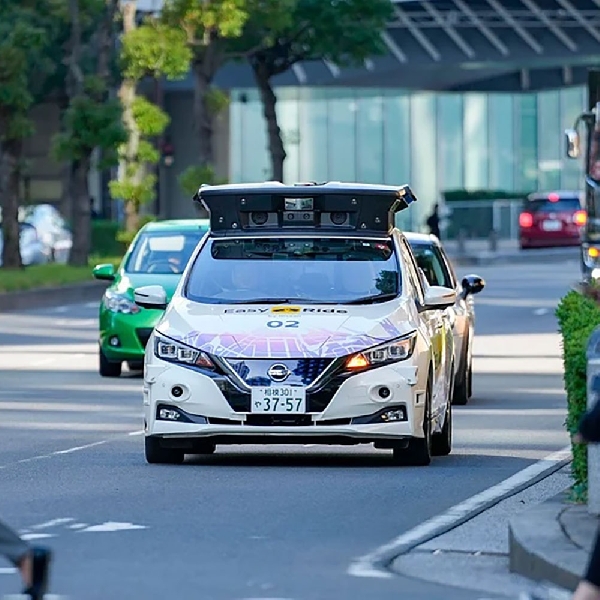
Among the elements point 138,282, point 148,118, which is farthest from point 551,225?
point 138,282

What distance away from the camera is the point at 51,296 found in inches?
1532

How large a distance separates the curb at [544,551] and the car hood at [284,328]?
11.0 ft

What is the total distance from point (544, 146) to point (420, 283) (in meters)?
68.1

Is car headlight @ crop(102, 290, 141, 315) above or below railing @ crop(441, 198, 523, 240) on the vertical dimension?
above

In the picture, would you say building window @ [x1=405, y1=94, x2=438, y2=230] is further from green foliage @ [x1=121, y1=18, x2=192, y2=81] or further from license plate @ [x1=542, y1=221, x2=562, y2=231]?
green foliage @ [x1=121, y1=18, x2=192, y2=81]

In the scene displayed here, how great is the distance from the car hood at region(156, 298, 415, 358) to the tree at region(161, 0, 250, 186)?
115 ft

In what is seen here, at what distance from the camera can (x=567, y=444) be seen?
52.2 ft

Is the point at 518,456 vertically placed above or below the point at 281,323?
below

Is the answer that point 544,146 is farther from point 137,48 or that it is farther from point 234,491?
point 234,491

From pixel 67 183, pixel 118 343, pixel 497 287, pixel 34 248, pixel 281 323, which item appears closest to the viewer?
pixel 281 323

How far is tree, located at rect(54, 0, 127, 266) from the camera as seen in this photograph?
145 feet

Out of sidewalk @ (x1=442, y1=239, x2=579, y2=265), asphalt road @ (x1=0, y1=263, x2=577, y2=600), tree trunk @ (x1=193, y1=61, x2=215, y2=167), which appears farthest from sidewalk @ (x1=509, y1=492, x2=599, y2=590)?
sidewalk @ (x1=442, y1=239, x2=579, y2=265)

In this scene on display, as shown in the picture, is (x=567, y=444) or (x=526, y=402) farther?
(x=526, y=402)

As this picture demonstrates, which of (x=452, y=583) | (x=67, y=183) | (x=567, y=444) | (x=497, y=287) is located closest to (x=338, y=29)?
(x=497, y=287)
